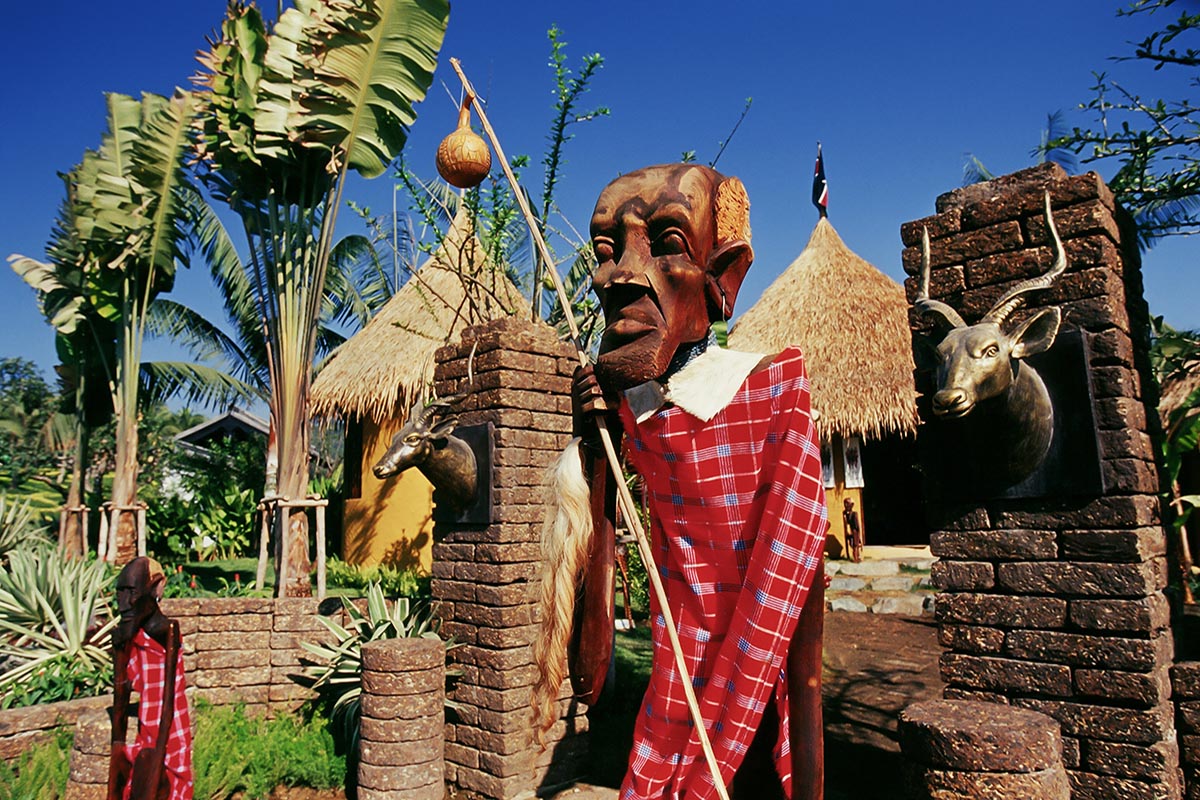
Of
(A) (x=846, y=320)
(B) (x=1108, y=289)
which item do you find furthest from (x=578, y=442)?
(A) (x=846, y=320)

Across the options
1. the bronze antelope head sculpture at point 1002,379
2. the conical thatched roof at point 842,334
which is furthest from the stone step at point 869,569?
the bronze antelope head sculpture at point 1002,379

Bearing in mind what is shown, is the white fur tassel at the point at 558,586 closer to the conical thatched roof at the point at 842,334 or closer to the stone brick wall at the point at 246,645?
the stone brick wall at the point at 246,645

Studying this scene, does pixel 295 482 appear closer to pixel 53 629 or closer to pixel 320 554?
A: pixel 320 554

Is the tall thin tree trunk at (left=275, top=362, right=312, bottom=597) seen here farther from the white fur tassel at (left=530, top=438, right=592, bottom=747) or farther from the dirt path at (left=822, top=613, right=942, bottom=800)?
the white fur tassel at (left=530, top=438, right=592, bottom=747)

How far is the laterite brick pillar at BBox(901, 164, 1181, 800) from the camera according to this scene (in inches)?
105

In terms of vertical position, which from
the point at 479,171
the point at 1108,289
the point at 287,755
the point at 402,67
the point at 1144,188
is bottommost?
the point at 287,755

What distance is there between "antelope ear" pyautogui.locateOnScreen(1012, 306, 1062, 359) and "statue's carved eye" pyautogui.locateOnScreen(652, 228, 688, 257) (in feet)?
5.09

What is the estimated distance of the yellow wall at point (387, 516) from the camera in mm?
12055

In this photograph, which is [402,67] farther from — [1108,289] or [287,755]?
[1108,289]

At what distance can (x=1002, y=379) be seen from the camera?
8.54ft

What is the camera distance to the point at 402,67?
720cm

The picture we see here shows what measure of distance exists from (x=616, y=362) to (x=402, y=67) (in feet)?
21.7

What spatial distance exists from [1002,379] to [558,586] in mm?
1796

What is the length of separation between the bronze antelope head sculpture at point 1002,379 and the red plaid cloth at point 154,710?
384 cm
